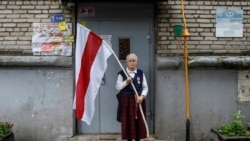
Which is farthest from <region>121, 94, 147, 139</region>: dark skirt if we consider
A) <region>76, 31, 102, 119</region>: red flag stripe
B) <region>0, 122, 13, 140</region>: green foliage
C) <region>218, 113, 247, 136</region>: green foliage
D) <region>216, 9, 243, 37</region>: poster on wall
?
<region>216, 9, 243, 37</region>: poster on wall

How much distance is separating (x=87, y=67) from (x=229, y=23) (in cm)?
248

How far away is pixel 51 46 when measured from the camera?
6.02m

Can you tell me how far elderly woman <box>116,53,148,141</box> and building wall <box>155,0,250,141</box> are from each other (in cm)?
75

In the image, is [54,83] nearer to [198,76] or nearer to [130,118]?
[130,118]

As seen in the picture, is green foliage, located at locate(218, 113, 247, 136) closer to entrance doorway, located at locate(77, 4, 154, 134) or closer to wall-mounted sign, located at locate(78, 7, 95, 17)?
entrance doorway, located at locate(77, 4, 154, 134)

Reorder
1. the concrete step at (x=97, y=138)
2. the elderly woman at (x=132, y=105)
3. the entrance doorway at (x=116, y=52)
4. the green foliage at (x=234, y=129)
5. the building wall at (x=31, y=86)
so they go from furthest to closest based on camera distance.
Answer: the entrance doorway at (x=116, y=52) < the building wall at (x=31, y=86) < the concrete step at (x=97, y=138) < the green foliage at (x=234, y=129) < the elderly woman at (x=132, y=105)

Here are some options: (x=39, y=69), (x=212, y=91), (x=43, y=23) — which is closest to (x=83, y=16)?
(x=43, y=23)

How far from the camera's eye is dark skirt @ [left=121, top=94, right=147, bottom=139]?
209 inches

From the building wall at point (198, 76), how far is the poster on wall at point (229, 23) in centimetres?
7

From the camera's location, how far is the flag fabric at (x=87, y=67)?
17.1 feet

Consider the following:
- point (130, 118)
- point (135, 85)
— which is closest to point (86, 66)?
point (135, 85)

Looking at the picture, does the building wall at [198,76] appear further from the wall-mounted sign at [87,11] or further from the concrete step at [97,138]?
the wall-mounted sign at [87,11]

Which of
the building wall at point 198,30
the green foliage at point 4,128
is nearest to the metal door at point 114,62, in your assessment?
the building wall at point 198,30

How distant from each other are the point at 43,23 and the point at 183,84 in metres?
2.43
